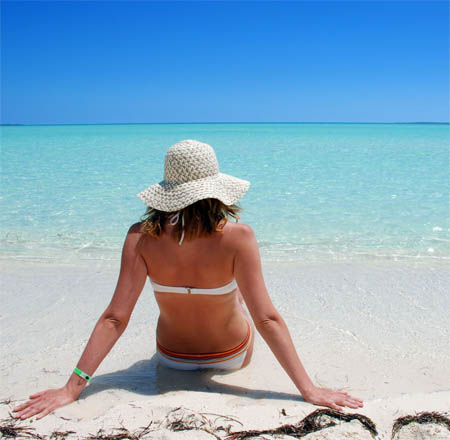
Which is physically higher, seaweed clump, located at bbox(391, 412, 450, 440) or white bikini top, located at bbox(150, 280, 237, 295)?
white bikini top, located at bbox(150, 280, 237, 295)

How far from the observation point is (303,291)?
3.59 metres

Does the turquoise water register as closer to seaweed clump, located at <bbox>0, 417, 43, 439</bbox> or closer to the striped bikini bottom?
the striped bikini bottom

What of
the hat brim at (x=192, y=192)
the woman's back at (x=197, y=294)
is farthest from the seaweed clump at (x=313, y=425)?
the hat brim at (x=192, y=192)

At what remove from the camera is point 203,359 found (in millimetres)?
2092

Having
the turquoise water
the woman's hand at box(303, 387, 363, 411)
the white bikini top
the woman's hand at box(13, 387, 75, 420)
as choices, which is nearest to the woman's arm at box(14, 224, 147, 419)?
the woman's hand at box(13, 387, 75, 420)

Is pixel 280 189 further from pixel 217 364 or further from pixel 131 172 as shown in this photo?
pixel 217 364

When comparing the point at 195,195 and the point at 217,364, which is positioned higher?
the point at 195,195

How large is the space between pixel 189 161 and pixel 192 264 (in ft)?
1.37

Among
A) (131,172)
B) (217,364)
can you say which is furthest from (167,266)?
(131,172)

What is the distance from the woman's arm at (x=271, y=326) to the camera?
1704mm

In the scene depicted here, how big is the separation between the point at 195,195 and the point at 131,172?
10.7m

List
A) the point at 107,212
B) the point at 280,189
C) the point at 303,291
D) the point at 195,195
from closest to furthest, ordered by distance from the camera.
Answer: the point at 195,195, the point at 303,291, the point at 107,212, the point at 280,189

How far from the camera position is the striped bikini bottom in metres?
2.09

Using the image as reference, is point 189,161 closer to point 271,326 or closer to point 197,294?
point 197,294
